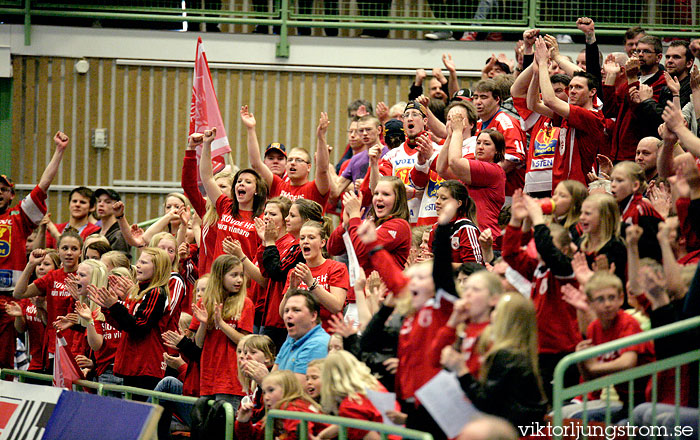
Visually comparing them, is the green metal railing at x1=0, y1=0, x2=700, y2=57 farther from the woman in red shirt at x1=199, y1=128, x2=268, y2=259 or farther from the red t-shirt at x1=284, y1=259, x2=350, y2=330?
the red t-shirt at x1=284, y1=259, x2=350, y2=330

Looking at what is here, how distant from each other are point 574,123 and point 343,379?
3.18m

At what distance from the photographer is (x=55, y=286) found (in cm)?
855

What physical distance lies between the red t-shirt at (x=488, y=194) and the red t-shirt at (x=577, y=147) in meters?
0.48

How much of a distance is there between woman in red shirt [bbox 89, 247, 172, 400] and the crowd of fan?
0.05 ft

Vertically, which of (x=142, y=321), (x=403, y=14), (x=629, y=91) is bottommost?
(x=142, y=321)

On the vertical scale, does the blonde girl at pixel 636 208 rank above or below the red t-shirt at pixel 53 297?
above

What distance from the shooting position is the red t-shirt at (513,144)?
7.73m

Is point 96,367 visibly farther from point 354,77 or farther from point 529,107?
point 354,77

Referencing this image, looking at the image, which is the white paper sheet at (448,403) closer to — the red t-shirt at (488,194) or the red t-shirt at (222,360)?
the red t-shirt at (222,360)

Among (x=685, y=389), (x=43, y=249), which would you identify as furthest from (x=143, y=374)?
(x=685, y=389)

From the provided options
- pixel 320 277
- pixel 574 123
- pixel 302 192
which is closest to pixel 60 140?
pixel 302 192

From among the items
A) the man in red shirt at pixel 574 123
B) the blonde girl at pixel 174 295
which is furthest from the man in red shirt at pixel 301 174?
the man in red shirt at pixel 574 123

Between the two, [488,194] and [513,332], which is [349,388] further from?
[488,194]

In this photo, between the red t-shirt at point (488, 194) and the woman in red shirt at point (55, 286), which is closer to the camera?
the red t-shirt at point (488, 194)
